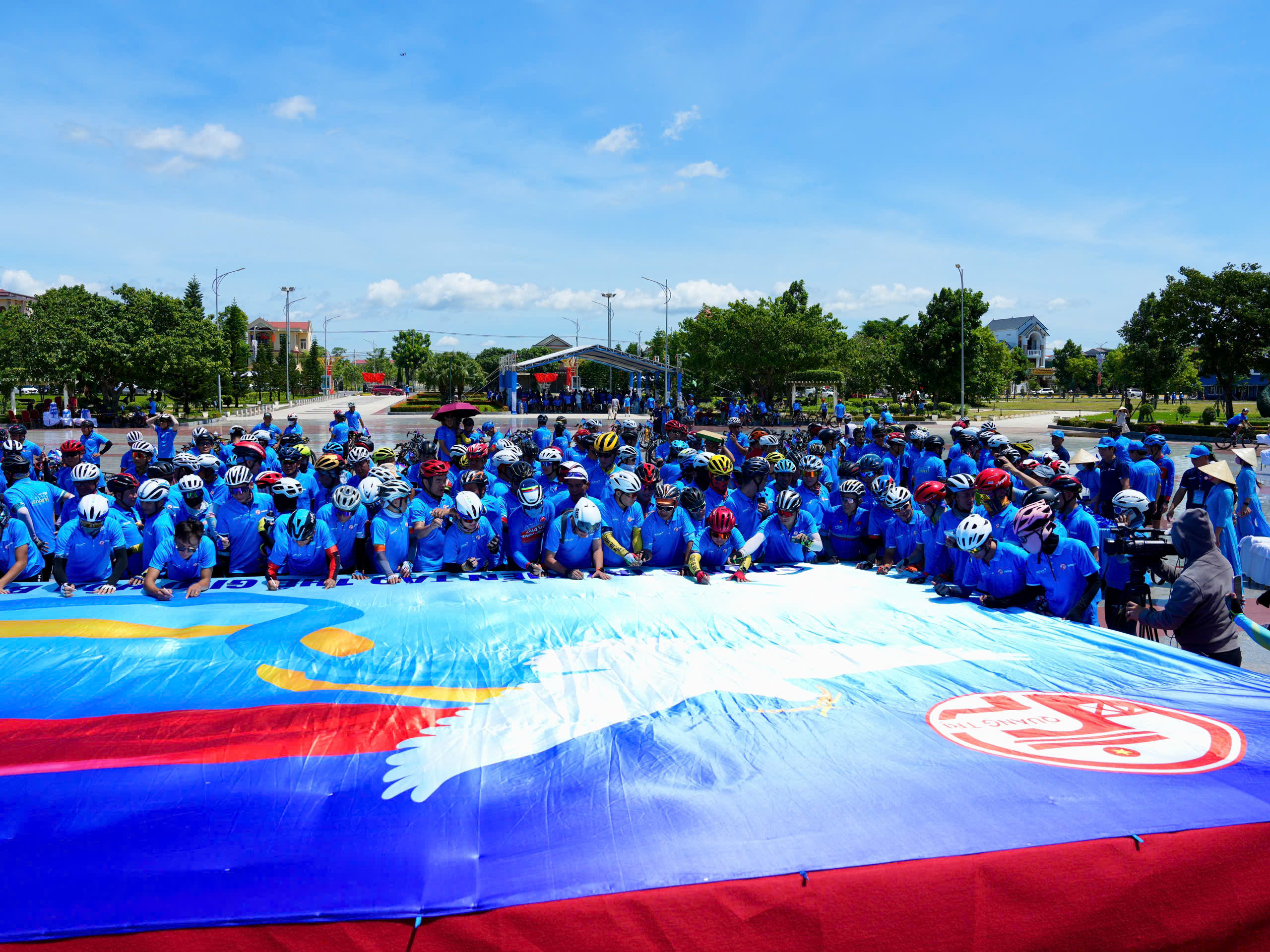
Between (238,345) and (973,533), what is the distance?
8037 cm

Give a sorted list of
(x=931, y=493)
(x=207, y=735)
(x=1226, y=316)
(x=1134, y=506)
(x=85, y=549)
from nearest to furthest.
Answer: (x=207, y=735) → (x=1134, y=506) → (x=85, y=549) → (x=931, y=493) → (x=1226, y=316)

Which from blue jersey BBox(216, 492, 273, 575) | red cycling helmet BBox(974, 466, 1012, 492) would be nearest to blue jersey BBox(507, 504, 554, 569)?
blue jersey BBox(216, 492, 273, 575)

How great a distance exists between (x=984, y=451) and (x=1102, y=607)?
3.22 metres

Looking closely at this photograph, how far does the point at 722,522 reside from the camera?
27.0 ft

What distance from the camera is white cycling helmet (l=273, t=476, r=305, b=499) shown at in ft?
28.1

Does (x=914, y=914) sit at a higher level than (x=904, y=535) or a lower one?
lower

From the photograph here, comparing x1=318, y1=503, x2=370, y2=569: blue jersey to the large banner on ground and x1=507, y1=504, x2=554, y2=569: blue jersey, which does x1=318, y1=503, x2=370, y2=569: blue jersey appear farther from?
x1=507, y1=504, x2=554, y2=569: blue jersey

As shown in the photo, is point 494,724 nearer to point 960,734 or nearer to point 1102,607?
point 960,734

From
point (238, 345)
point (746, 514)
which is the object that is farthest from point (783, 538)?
point (238, 345)

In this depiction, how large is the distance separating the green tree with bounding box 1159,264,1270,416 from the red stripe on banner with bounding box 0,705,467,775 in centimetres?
5968

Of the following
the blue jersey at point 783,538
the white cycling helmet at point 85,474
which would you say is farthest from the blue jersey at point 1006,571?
the white cycling helmet at point 85,474

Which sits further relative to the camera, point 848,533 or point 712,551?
point 848,533

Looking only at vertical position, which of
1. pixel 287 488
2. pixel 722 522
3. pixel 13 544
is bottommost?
pixel 13 544

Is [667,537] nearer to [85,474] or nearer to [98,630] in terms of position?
[98,630]
